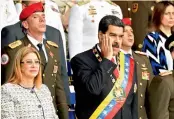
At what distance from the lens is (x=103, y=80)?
693cm

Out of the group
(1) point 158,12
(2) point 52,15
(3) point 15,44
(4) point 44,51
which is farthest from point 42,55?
(1) point 158,12

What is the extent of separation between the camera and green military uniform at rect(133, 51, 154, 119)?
24.9ft

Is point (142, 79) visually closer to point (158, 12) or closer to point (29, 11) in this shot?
point (29, 11)

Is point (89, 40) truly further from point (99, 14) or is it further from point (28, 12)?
point (28, 12)

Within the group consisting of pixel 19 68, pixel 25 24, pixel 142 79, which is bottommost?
pixel 142 79

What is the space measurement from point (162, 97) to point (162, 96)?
0.04ft

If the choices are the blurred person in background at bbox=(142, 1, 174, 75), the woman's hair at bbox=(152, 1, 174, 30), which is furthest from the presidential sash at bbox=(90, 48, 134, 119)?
the woman's hair at bbox=(152, 1, 174, 30)

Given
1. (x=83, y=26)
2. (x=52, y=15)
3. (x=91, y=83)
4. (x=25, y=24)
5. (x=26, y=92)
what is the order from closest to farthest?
(x=26, y=92)
(x=91, y=83)
(x=25, y=24)
(x=52, y=15)
(x=83, y=26)

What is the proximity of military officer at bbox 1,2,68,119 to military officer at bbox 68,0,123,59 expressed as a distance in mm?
1299

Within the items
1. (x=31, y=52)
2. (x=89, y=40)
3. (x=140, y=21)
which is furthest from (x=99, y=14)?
(x=31, y=52)

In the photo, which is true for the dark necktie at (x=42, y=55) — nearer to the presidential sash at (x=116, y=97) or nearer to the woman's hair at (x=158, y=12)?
the presidential sash at (x=116, y=97)

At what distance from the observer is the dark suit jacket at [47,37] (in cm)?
761

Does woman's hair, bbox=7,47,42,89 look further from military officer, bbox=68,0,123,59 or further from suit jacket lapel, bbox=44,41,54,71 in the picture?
military officer, bbox=68,0,123,59

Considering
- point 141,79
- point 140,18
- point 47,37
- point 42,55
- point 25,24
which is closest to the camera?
point 42,55
